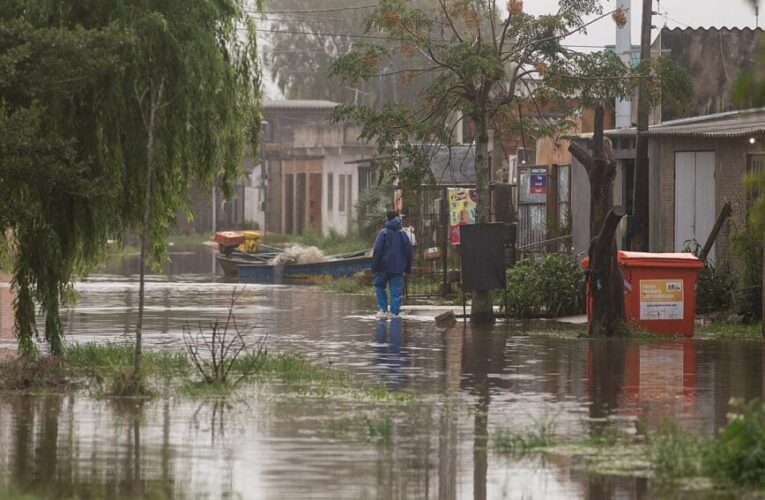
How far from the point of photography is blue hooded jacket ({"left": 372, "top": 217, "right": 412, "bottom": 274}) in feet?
86.9

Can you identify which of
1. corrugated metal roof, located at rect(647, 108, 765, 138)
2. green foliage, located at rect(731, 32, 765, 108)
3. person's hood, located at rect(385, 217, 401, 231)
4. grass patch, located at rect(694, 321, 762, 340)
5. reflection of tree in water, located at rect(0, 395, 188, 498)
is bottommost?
reflection of tree in water, located at rect(0, 395, 188, 498)

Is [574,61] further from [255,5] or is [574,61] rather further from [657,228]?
[255,5]

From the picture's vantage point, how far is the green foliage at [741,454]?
31.8ft

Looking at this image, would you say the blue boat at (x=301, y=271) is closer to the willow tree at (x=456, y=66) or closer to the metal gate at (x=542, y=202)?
the metal gate at (x=542, y=202)

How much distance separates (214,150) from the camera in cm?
1656

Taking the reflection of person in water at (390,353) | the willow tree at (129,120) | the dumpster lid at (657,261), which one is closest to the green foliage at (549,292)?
the reflection of person in water at (390,353)

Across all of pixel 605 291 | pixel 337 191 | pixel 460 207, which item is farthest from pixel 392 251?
pixel 337 191

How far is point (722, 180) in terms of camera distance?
26094mm

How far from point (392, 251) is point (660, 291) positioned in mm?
6366

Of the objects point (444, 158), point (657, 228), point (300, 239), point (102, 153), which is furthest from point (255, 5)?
point (300, 239)

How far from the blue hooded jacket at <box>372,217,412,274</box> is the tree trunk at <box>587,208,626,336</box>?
19.6 feet

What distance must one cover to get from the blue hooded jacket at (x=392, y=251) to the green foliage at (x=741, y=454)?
16453mm

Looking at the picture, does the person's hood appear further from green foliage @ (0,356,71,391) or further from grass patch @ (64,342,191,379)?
green foliage @ (0,356,71,391)

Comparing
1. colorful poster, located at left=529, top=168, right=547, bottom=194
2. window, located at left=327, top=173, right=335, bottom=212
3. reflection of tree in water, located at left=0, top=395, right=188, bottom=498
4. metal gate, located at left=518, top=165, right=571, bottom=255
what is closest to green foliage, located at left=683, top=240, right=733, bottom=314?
metal gate, located at left=518, top=165, right=571, bottom=255
